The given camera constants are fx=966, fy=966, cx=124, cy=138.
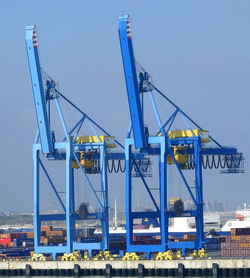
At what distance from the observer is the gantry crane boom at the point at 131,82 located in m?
107

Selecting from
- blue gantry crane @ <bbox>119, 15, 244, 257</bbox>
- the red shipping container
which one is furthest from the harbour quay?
the red shipping container

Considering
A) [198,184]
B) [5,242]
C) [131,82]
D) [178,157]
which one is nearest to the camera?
[131,82]

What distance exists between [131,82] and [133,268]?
937 inches

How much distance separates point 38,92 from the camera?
117 metres

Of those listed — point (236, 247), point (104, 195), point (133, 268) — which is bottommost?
point (133, 268)

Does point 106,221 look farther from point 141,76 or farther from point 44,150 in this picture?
point 141,76

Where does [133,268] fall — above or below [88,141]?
below

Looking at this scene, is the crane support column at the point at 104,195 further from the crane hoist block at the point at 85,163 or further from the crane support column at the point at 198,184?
the crane support column at the point at 198,184

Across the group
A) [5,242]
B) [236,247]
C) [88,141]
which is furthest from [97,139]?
[5,242]

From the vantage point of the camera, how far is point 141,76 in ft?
374

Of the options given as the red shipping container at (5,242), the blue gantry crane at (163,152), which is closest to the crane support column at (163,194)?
the blue gantry crane at (163,152)

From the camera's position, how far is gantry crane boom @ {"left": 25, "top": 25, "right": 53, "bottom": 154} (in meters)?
115

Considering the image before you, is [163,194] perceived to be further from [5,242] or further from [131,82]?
[5,242]

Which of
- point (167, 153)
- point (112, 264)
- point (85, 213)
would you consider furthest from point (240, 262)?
point (85, 213)
